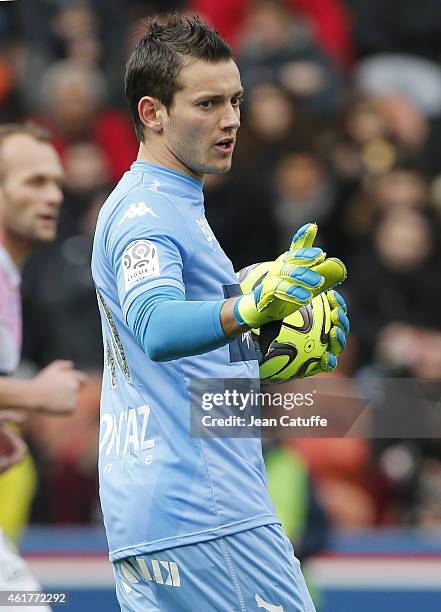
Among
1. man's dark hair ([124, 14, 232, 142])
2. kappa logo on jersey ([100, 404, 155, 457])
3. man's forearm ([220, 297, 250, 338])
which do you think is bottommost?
kappa logo on jersey ([100, 404, 155, 457])

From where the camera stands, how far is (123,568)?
3285 millimetres

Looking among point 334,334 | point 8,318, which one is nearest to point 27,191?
point 8,318

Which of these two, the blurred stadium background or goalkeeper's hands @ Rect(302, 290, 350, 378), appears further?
the blurred stadium background

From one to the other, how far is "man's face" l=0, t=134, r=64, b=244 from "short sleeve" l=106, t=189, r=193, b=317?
184cm

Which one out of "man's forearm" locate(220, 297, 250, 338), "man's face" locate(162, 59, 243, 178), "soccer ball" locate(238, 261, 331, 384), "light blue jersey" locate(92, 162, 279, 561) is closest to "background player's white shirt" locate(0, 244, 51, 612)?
"light blue jersey" locate(92, 162, 279, 561)

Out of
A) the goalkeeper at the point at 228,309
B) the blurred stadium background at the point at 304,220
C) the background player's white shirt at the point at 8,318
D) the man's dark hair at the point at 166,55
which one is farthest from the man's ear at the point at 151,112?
the blurred stadium background at the point at 304,220

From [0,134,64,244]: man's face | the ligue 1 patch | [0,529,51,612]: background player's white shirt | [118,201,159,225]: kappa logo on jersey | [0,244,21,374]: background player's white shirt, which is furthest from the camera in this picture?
[0,134,64,244]: man's face

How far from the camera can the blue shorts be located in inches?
124

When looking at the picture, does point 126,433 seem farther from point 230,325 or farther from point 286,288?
point 286,288

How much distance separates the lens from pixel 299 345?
341 cm

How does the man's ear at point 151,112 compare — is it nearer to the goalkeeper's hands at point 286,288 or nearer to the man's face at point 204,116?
the man's face at point 204,116

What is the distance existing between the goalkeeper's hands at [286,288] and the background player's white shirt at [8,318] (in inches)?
78.8

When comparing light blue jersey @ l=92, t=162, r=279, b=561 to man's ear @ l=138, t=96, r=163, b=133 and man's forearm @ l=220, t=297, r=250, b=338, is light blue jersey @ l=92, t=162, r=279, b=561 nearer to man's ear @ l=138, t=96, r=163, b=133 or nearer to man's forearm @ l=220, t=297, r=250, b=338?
man's ear @ l=138, t=96, r=163, b=133

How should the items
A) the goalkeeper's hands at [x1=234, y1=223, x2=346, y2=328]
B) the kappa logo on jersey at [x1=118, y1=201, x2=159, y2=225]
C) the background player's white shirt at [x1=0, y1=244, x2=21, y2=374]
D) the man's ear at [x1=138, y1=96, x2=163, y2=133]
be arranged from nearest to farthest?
1. the goalkeeper's hands at [x1=234, y1=223, x2=346, y2=328]
2. the kappa logo on jersey at [x1=118, y1=201, x2=159, y2=225]
3. the man's ear at [x1=138, y1=96, x2=163, y2=133]
4. the background player's white shirt at [x1=0, y1=244, x2=21, y2=374]
